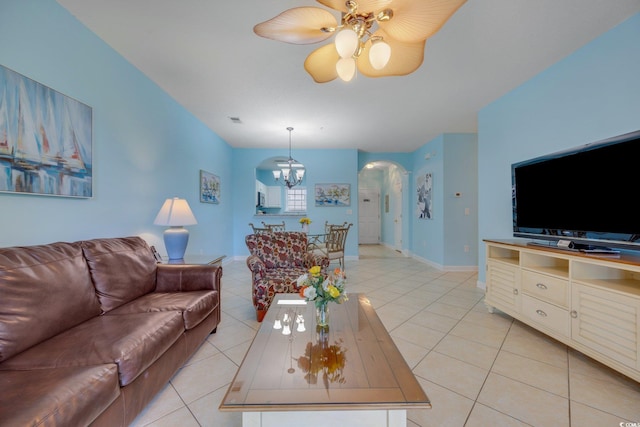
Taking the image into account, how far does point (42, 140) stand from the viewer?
1706 millimetres

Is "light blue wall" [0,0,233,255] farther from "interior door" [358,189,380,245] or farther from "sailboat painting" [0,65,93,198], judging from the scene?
"interior door" [358,189,380,245]

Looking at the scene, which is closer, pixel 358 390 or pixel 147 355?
pixel 358 390

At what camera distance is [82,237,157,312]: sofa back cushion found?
1.68 m

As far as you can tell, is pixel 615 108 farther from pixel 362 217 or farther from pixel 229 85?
pixel 362 217

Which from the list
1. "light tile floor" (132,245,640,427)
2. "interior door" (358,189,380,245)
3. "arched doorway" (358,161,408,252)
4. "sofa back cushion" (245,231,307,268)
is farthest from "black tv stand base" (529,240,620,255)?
"interior door" (358,189,380,245)

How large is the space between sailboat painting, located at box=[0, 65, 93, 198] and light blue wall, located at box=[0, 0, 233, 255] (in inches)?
2.9

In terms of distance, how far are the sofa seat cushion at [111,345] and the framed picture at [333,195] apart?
15.0 feet

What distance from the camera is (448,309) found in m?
2.85

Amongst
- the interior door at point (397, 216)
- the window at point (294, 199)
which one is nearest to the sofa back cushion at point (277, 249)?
the interior door at point (397, 216)

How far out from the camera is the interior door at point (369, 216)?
9.07 metres

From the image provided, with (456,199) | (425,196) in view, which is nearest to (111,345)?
(456,199)

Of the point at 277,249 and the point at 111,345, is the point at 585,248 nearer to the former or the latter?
the point at 277,249

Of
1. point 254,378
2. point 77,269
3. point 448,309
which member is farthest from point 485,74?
point 77,269

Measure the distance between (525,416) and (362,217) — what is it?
7.81 metres
